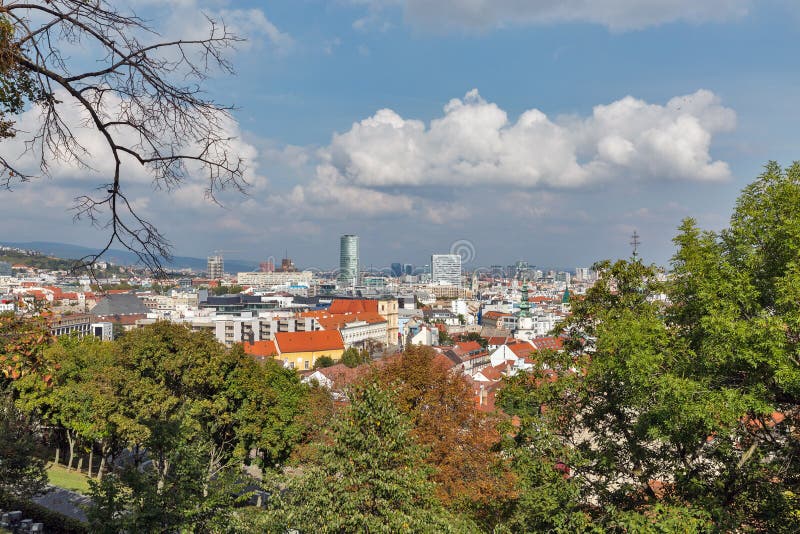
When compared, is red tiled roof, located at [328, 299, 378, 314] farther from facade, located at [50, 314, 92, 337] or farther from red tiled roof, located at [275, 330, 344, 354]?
facade, located at [50, 314, 92, 337]

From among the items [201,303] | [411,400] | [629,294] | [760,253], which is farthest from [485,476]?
[201,303]

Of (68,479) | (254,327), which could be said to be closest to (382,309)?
(254,327)

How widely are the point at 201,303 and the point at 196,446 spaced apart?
352 feet

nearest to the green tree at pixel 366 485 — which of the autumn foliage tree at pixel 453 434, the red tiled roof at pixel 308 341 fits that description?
the autumn foliage tree at pixel 453 434

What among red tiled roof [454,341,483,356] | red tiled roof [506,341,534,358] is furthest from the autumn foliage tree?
red tiled roof [454,341,483,356]

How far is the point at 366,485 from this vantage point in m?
7.91

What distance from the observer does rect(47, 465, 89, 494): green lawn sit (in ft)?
64.0

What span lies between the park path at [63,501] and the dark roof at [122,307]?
88.8 metres

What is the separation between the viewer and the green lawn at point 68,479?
768 inches

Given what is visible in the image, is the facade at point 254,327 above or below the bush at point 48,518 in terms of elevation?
below

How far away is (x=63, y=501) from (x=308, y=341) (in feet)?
140

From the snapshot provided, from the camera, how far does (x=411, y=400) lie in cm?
1535

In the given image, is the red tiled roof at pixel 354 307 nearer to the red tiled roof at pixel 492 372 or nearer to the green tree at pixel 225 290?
the red tiled roof at pixel 492 372

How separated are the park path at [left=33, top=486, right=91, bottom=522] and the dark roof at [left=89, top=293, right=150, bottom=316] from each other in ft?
291
